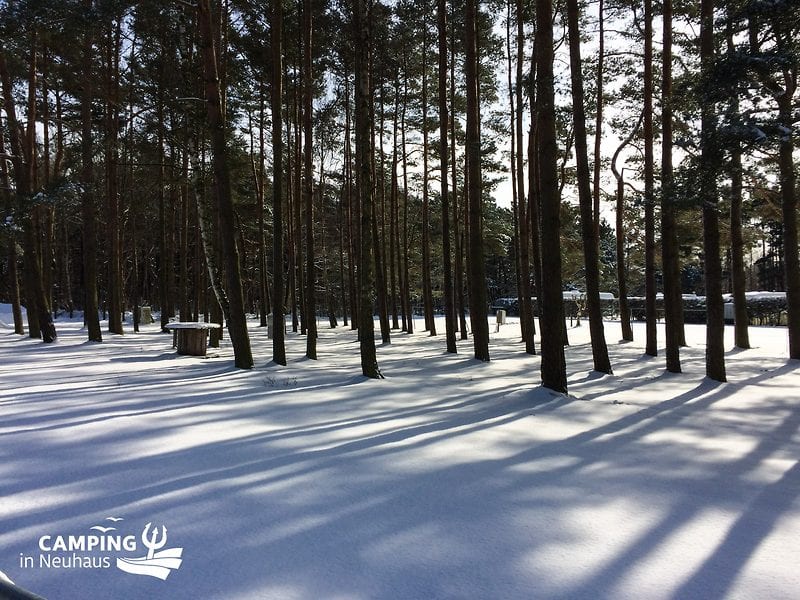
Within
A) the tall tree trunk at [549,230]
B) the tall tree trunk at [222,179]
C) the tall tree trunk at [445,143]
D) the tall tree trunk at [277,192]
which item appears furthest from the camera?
the tall tree trunk at [445,143]

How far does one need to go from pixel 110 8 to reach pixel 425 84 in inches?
479

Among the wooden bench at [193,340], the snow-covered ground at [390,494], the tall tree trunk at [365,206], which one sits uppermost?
the tall tree trunk at [365,206]

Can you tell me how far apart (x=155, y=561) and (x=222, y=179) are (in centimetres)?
784

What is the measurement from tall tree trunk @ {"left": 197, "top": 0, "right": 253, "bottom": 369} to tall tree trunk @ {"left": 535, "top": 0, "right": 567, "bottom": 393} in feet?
17.9

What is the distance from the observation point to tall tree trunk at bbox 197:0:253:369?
878cm

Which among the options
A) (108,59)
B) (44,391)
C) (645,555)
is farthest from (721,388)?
(108,59)

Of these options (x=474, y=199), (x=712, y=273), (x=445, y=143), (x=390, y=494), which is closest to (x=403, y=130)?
(x=445, y=143)

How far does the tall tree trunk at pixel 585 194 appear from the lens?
9.46m

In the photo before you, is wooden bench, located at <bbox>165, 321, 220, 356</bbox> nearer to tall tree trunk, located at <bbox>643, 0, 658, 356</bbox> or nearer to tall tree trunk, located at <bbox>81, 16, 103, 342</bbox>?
tall tree trunk, located at <bbox>81, 16, 103, 342</bbox>

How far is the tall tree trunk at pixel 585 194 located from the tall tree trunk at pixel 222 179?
6.64 meters

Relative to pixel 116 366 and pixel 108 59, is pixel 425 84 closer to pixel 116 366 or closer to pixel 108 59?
pixel 108 59
